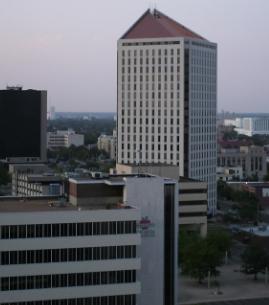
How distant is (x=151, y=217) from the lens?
3272 centimetres

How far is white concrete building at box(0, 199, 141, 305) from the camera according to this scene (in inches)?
1159

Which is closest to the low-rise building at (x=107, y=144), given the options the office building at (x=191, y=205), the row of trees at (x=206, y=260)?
the office building at (x=191, y=205)

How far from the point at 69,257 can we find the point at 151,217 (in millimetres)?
4450

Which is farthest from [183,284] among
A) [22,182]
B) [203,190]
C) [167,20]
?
[167,20]

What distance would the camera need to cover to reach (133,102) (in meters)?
77.1

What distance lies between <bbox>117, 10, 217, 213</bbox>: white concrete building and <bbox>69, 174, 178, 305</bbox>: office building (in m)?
41.2

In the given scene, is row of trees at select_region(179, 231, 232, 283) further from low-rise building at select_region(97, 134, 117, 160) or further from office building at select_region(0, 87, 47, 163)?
low-rise building at select_region(97, 134, 117, 160)

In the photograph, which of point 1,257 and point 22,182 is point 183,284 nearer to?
point 1,257

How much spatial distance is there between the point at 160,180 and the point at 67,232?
513cm

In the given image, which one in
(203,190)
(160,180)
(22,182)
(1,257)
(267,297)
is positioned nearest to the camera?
(1,257)

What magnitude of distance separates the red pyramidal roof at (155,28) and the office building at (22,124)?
3464cm

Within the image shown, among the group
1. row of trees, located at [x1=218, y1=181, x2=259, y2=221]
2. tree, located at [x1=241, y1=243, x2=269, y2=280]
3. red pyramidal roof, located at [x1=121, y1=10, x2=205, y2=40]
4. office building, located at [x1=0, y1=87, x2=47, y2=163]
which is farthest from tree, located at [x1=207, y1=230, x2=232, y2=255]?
office building, located at [x1=0, y1=87, x2=47, y2=163]

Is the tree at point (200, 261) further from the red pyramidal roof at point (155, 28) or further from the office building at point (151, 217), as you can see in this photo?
the red pyramidal roof at point (155, 28)

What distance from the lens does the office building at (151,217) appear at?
107ft
